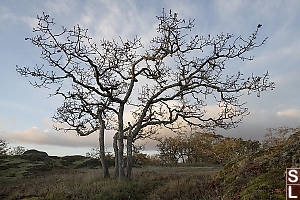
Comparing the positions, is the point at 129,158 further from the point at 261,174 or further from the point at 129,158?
the point at 261,174

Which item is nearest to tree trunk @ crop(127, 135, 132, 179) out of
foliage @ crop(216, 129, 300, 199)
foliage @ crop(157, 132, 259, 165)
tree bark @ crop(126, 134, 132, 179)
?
tree bark @ crop(126, 134, 132, 179)

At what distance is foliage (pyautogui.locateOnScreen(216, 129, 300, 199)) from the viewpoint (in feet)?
21.1

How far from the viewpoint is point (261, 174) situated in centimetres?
775

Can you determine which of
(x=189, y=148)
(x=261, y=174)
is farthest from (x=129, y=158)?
(x=189, y=148)

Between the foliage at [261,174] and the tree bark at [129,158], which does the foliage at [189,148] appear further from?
the foliage at [261,174]

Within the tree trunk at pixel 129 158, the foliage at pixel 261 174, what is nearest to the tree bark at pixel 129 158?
the tree trunk at pixel 129 158

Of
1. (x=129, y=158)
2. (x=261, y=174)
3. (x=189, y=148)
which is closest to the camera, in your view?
(x=261, y=174)

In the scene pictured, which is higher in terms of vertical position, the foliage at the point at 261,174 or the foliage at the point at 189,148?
the foliage at the point at 261,174

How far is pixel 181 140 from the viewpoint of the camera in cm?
4547

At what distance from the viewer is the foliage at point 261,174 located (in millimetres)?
6422

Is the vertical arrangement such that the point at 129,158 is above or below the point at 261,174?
below

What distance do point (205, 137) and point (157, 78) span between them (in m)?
32.0

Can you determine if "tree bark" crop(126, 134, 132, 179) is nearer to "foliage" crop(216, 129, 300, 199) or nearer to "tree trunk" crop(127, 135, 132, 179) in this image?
"tree trunk" crop(127, 135, 132, 179)

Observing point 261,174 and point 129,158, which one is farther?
point 129,158
